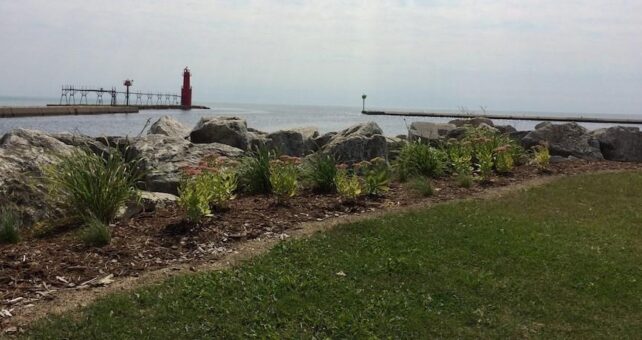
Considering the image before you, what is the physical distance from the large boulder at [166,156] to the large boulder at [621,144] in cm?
1080

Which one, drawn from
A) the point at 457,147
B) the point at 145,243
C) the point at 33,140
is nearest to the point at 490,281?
the point at 145,243

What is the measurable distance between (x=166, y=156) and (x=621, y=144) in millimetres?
12688

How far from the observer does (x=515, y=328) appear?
4895 millimetres

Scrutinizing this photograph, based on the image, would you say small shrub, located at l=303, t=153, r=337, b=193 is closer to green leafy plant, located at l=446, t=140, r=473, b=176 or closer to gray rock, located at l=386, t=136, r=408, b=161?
green leafy plant, located at l=446, t=140, r=473, b=176

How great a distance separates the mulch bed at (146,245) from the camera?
5.32 meters

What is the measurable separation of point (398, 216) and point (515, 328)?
10.9ft

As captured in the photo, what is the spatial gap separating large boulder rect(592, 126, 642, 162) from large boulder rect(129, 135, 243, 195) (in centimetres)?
1080

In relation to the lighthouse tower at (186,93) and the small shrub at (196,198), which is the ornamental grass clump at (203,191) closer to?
the small shrub at (196,198)

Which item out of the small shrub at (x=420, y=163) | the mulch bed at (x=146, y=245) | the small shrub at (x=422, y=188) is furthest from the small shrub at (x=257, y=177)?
the small shrub at (x=420, y=163)

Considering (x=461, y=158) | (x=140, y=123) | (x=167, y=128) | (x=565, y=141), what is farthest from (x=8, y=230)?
(x=140, y=123)

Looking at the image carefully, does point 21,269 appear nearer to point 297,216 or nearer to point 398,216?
point 297,216

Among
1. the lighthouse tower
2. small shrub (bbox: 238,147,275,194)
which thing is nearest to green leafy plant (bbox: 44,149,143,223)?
small shrub (bbox: 238,147,275,194)

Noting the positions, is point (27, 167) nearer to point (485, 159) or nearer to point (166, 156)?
point (166, 156)

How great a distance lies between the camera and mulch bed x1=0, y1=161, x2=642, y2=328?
532 cm
